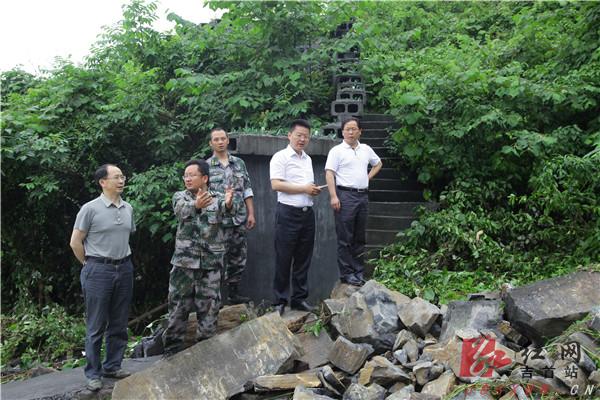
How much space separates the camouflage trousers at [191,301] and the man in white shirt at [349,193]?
152cm

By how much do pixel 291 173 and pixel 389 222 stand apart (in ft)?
7.68

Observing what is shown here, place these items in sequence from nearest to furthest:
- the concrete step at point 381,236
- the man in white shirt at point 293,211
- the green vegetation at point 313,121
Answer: the man in white shirt at point 293,211 → the green vegetation at point 313,121 → the concrete step at point 381,236

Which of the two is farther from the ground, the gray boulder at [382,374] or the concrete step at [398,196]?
the concrete step at [398,196]

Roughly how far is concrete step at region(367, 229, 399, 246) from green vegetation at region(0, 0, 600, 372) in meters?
0.32

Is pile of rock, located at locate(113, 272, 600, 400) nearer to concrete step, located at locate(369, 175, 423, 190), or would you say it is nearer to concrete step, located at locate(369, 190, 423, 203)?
concrete step, located at locate(369, 190, 423, 203)

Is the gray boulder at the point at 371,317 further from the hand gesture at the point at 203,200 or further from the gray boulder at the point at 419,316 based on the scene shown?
the hand gesture at the point at 203,200

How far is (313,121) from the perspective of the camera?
8305mm

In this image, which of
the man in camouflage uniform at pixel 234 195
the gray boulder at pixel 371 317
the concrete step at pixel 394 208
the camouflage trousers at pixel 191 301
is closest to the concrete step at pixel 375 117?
the concrete step at pixel 394 208

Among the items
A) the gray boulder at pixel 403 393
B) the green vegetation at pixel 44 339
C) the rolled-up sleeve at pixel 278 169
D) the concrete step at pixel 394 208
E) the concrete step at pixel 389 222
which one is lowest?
the green vegetation at pixel 44 339

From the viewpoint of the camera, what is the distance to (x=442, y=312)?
4.97m

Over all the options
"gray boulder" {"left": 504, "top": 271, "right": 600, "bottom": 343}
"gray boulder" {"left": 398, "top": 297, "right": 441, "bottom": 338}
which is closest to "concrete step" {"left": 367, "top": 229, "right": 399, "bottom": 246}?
"gray boulder" {"left": 398, "top": 297, "right": 441, "bottom": 338}

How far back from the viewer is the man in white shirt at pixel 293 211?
555 centimetres

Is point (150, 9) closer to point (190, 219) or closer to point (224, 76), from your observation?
point (224, 76)

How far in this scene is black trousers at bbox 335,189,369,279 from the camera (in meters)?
5.94
